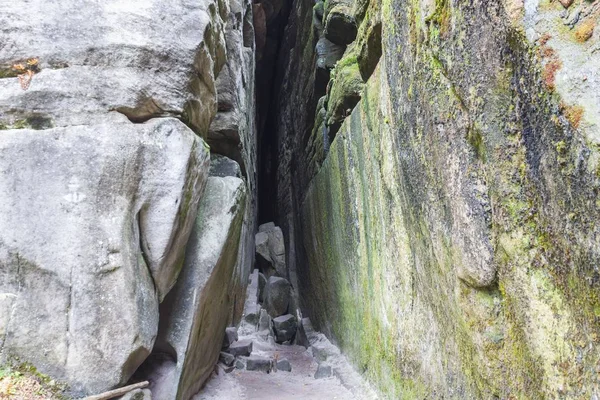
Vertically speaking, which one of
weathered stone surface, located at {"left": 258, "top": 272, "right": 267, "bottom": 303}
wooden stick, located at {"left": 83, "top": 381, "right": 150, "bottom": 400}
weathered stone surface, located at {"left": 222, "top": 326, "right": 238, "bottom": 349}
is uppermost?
weathered stone surface, located at {"left": 258, "top": 272, "right": 267, "bottom": 303}

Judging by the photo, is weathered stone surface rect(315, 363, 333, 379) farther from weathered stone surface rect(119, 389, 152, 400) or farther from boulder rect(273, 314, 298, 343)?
weathered stone surface rect(119, 389, 152, 400)

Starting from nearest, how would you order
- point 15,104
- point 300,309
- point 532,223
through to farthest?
point 532,223
point 15,104
point 300,309

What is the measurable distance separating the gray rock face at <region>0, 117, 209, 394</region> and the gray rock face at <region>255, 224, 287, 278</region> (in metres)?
12.5

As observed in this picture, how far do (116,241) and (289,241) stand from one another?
45.6 ft

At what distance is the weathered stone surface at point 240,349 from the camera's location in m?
9.56

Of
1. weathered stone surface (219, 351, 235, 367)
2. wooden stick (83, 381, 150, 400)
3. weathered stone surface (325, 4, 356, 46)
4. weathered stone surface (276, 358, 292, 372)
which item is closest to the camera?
wooden stick (83, 381, 150, 400)

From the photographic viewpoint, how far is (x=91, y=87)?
5.49 metres

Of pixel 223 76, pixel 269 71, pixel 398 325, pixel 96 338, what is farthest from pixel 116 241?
pixel 269 71

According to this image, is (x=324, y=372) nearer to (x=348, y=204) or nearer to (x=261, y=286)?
(x=348, y=204)

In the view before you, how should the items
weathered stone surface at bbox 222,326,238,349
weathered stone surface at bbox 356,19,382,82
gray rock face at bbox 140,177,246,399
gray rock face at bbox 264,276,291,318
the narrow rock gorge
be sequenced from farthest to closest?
gray rock face at bbox 264,276,291,318 < weathered stone surface at bbox 222,326,238,349 < weathered stone surface at bbox 356,19,382,82 < gray rock face at bbox 140,177,246,399 < the narrow rock gorge

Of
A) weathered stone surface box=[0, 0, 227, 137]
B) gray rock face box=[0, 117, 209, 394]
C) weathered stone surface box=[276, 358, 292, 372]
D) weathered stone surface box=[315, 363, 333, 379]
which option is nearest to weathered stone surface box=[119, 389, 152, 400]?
gray rock face box=[0, 117, 209, 394]

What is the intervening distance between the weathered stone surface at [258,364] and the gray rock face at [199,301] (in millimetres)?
1907

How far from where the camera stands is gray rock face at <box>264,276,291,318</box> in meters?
14.7

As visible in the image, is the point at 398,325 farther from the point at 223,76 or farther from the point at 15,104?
the point at 223,76
